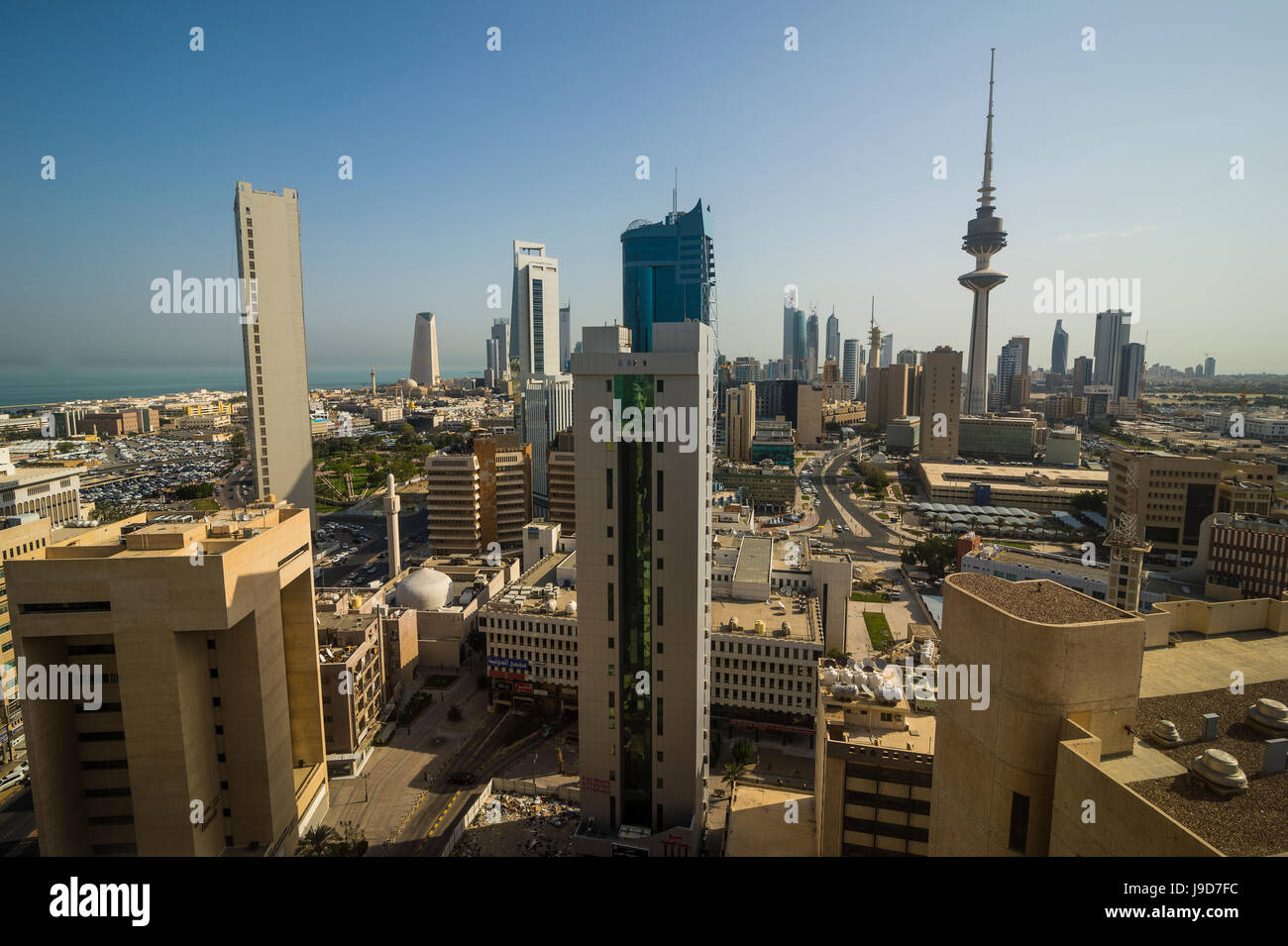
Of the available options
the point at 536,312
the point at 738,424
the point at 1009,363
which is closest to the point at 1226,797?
the point at 536,312

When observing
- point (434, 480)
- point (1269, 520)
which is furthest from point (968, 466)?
point (434, 480)

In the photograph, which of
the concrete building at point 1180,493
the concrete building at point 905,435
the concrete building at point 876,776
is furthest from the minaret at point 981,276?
the concrete building at point 876,776

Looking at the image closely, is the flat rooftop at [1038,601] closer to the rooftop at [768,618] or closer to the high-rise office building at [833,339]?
the rooftop at [768,618]

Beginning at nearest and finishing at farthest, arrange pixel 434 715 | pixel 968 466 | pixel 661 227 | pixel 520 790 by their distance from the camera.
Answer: pixel 520 790 → pixel 434 715 → pixel 661 227 → pixel 968 466

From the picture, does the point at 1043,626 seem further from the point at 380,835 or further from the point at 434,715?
the point at 434,715

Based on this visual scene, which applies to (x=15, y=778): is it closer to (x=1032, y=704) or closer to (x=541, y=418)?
(x=1032, y=704)

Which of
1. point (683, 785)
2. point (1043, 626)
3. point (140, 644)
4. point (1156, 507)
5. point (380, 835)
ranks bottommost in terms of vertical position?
point (380, 835)
